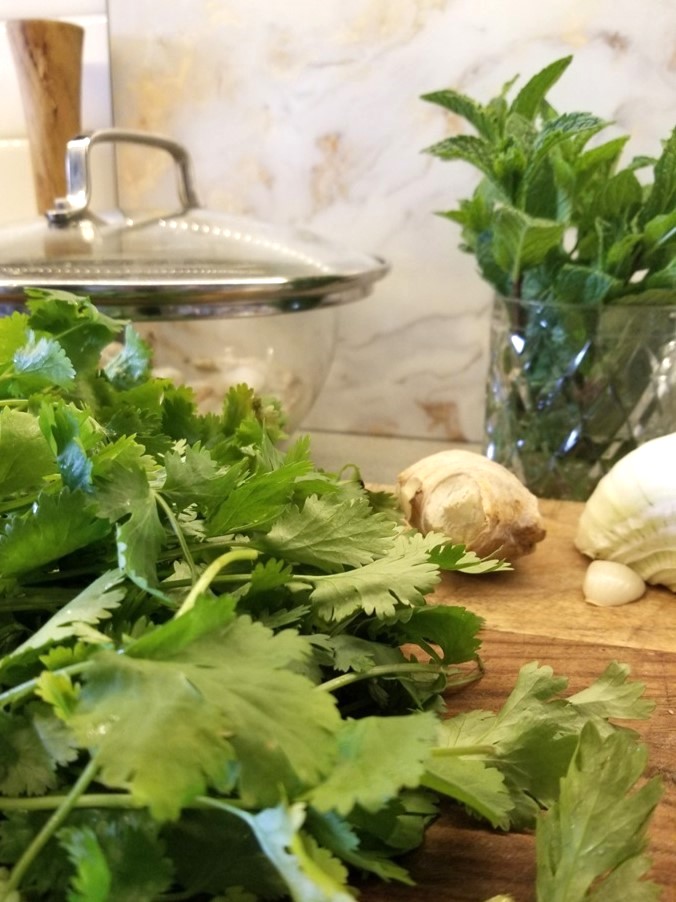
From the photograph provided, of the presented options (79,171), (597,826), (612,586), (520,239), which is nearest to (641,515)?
(612,586)

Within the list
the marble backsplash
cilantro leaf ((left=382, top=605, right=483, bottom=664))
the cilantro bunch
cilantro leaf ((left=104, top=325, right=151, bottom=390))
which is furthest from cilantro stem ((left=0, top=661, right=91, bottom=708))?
the marble backsplash

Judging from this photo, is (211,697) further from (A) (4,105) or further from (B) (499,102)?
(A) (4,105)

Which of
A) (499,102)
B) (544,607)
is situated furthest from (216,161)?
(544,607)

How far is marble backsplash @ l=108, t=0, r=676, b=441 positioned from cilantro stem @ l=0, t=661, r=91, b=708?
0.92m

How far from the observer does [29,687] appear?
0.34 m

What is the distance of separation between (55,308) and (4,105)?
91cm

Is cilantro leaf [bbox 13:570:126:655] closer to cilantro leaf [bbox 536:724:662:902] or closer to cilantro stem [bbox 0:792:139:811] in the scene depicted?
cilantro stem [bbox 0:792:139:811]

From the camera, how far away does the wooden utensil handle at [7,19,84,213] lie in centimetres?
118

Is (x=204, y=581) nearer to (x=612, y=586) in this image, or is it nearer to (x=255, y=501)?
(x=255, y=501)

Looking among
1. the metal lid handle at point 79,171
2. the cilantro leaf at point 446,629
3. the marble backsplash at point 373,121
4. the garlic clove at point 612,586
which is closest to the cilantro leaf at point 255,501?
the cilantro leaf at point 446,629

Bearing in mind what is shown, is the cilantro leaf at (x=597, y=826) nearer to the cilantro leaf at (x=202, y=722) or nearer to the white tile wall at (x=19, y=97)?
the cilantro leaf at (x=202, y=722)

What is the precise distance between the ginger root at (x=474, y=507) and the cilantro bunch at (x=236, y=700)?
16 centimetres

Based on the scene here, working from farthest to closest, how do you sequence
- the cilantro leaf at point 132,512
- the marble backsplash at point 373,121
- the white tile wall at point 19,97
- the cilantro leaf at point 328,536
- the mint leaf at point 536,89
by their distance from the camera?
the white tile wall at point 19,97, the marble backsplash at point 373,121, the mint leaf at point 536,89, the cilantro leaf at point 328,536, the cilantro leaf at point 132,512

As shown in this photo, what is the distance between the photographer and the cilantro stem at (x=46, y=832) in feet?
1.03
